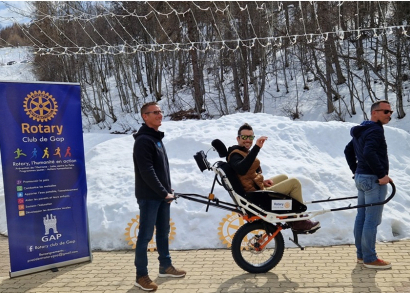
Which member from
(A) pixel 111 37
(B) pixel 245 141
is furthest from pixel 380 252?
(A) pixel 111 37

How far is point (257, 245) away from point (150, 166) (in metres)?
1.65

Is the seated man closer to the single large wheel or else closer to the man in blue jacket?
the single large wheel

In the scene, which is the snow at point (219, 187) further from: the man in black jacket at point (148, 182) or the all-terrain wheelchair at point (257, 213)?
the man in black jacket at point (148, 182)

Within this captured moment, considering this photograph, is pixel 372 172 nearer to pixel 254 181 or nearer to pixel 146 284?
pixel 254 181

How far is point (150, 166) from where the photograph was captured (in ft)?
17.1

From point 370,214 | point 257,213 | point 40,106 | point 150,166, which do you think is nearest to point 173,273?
point 257,213

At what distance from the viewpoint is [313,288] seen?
16.8ft

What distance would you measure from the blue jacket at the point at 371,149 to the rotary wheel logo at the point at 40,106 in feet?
13.1

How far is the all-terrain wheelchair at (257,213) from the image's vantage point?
5.57 meters

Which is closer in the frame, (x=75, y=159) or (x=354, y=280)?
(x=354, y=280)

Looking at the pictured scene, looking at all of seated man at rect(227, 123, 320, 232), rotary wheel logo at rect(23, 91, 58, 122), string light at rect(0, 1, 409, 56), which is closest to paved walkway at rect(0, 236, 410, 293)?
seated man at rect(227, 123, 320, 232)

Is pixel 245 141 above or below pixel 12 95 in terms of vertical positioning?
below

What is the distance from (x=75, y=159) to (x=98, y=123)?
1062 inches

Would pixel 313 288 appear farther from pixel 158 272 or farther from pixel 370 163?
pixel 158 272
